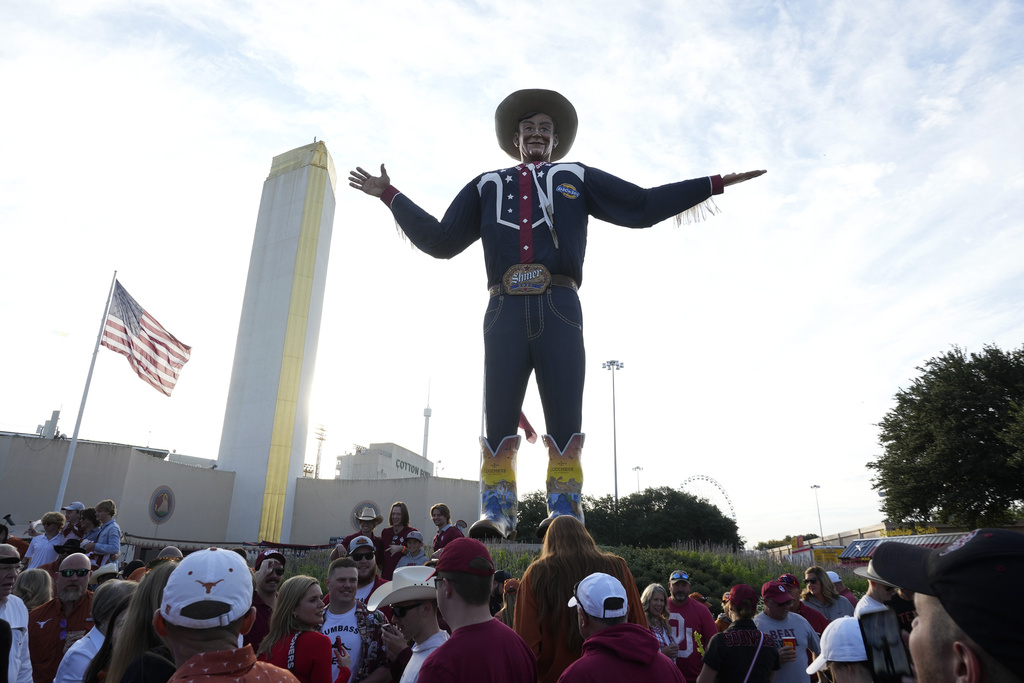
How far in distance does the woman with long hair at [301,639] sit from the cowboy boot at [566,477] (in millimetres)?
2917

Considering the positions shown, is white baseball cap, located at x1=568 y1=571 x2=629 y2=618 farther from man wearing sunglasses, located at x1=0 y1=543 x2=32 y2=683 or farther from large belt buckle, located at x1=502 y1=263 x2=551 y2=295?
large belt buckle, located at x1=502 y1=263 x2=551 y2=295

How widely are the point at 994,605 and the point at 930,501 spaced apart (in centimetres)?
2763

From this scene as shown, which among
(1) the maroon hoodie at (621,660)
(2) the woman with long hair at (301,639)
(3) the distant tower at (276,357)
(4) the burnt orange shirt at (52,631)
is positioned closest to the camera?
(1) the maroon hoodie at (621,660)

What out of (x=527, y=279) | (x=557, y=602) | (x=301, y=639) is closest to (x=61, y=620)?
(x=301, y=639)

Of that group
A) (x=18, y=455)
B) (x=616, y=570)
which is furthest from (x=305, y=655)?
(x=18, y=455)

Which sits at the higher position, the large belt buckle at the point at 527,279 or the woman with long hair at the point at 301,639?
the large belt buckle at the point at 527,279

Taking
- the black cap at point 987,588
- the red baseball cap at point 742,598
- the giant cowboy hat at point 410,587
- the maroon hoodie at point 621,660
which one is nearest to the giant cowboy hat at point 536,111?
the red baseball cap at point 742,598

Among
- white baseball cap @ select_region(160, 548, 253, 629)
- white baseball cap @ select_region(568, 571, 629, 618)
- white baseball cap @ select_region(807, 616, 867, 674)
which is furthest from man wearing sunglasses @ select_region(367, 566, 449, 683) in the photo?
white baseball cap @ select_region(807, 616, 867, 674)

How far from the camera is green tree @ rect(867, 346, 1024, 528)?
2288 cm

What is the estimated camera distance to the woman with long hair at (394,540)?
6762 millimetres

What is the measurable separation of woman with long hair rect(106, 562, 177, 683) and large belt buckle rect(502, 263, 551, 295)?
4.66 metres

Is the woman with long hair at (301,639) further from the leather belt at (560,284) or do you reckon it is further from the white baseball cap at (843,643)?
the leather belt at (560,284)

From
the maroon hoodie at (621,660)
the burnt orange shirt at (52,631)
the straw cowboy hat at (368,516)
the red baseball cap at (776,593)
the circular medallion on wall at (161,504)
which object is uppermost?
the circular medallion on wall at (161,504)

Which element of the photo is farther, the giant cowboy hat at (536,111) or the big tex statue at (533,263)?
the giant cowboy hat at (536,111)
